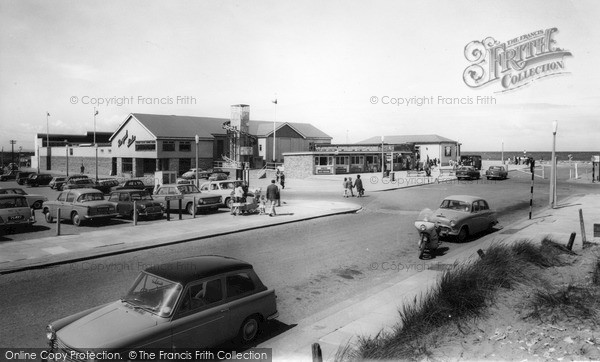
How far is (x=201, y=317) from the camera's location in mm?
6426

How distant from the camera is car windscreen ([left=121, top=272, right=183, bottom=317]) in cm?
627

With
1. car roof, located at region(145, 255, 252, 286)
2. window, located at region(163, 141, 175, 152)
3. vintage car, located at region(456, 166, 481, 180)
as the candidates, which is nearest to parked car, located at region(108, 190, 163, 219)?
car roof, located at region(145, 255, 252, 286)

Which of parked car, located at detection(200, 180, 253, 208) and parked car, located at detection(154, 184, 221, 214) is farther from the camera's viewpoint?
parked car, located at detection(200, 180, 253, 208)

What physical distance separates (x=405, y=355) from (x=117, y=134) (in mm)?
56766

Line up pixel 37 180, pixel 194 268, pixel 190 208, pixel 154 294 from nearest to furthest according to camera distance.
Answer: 1. pixel 154 294
2. pixel 194 268
3. pixel 190 208
4. pixel 37 180

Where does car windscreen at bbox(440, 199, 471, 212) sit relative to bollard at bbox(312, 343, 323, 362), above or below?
above

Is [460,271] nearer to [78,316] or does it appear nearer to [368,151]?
[78,316]

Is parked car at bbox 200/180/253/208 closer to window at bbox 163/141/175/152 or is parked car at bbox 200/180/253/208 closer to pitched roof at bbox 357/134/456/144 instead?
window at bbox 163/141/175/152

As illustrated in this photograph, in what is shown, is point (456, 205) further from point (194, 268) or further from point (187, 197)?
point (187, 197)

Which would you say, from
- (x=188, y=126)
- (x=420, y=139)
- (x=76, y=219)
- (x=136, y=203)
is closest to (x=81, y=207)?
(x=76, y=219)

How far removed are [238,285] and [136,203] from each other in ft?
43.8

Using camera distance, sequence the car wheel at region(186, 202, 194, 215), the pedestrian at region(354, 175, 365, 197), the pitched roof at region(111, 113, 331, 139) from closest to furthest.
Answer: the car wheel at region(186, 202, 194, 215) < the pedestrian at region(354, 175, 365, 197) < the pitched roof at region(111, 113, 331, 139)

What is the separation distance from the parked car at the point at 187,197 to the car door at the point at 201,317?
14.7 meters

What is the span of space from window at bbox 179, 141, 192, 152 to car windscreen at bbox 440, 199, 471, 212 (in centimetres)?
4248
